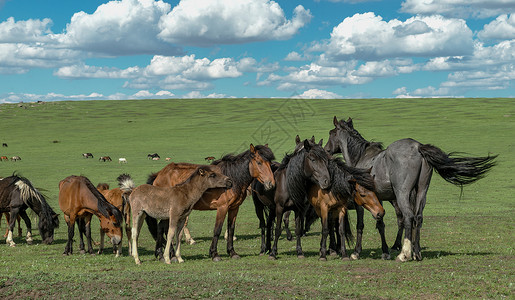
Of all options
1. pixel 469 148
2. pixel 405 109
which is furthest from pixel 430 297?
pixel 405 109

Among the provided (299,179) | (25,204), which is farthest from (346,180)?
(25,204)

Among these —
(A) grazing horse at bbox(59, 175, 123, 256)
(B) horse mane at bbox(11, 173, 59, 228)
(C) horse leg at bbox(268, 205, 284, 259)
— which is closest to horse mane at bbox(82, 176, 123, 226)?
(A) grazing horse at bbox(59, 175, 123, 256)

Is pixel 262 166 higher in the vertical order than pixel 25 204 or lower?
higher

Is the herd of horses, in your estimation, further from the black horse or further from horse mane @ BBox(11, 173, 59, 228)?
horse mane @ BBox(11, 173, 59, 228)

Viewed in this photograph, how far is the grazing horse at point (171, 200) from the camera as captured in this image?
1205cm

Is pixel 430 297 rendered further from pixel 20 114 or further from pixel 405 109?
pixel 20 114

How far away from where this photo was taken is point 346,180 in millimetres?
12227

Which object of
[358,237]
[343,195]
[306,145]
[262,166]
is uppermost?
[306,145]

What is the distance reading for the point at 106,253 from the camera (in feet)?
47.5

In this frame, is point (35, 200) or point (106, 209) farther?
point (35, 200)

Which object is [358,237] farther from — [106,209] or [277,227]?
[106,209]

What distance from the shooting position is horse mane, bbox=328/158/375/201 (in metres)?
12.2

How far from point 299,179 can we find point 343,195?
1.12 m

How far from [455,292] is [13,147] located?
65853 mm
